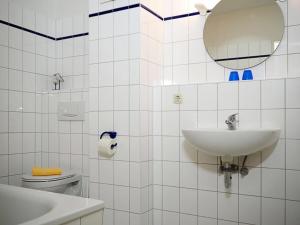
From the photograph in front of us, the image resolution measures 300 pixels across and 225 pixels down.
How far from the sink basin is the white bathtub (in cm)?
68

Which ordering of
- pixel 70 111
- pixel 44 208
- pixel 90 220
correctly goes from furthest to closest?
1. pixel 70 111
2. pixel 44 208
3. pixel 90 220

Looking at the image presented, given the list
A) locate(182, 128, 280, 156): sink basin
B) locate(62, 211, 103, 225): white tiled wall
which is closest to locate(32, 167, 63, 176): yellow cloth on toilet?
locate(62, 211, 103, 225): white tiled wall

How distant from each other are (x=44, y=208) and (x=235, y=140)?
1.12 m

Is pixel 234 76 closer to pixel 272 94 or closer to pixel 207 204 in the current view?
pixel 272 94

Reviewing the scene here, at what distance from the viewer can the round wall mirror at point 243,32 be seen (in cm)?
195

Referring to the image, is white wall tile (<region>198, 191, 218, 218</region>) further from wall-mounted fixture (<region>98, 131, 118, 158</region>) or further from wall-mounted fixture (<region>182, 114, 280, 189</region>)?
wall-mounted fixture (<region>98, 131, 118, 158</region>)

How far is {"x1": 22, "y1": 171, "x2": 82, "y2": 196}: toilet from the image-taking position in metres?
2.32

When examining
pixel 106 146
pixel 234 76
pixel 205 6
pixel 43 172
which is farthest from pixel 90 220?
pixel 205 6

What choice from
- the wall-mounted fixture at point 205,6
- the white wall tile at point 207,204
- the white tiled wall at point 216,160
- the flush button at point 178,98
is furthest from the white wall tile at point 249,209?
the wall-mounted fixture at point 205,6

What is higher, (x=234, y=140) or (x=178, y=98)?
(x=178, y=98)

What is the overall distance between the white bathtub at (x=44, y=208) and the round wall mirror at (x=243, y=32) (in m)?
1.33

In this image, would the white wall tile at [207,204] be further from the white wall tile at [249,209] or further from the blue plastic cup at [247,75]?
the blue plastic cup at [247,75]

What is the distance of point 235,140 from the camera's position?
1630 millimetres

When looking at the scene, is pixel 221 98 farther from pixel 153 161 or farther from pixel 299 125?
pixel 153 161
